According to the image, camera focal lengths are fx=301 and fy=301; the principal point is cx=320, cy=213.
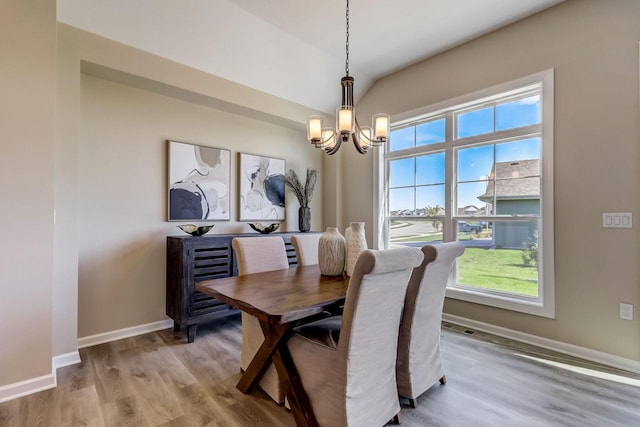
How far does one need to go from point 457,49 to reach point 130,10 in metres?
3.19

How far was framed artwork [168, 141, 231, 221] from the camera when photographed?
3.20 metres

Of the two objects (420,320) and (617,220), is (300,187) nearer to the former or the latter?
(420,320)

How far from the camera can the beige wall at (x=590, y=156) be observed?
235cm

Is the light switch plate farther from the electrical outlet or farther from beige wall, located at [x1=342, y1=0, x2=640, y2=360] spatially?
the electrical outlet

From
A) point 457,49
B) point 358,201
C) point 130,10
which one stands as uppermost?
point 457,49

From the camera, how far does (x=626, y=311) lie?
236cm

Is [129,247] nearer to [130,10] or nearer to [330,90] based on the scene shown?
[130,10]

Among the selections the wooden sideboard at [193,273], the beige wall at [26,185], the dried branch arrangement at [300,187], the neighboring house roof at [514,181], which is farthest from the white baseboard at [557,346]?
the beige wall at [26,185]

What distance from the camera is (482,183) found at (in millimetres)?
3264

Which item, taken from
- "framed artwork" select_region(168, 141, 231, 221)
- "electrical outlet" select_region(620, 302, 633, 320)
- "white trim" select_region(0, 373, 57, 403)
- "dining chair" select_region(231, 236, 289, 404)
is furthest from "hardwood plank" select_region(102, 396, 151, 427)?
"electrical outlet" select_region(620, 302, 633, 320)

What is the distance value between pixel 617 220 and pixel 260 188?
3506mm

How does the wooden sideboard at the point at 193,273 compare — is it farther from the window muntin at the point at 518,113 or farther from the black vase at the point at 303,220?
the window muntin at the point at 518,113

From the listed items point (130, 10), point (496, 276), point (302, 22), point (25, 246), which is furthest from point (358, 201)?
point (25, 246)

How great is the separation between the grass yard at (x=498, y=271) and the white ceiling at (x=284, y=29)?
231 cm
